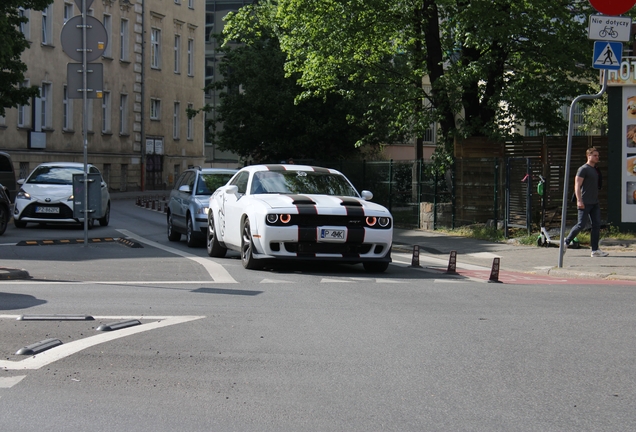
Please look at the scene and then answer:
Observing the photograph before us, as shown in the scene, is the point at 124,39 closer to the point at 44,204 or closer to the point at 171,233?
the point at 44,204

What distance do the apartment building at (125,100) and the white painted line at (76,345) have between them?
3703cm

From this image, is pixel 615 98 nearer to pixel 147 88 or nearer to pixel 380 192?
pixel 380 192

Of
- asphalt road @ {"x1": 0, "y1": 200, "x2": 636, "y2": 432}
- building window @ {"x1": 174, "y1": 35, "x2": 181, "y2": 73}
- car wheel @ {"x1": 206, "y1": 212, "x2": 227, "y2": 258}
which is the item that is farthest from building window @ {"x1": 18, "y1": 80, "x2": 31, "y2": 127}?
asphalt road @ {"x1": 0, "y1": 200, "x2": 636, "y2": 432}

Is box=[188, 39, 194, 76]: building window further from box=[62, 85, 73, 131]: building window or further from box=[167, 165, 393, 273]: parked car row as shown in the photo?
box=[167, 165, 393, 273]: parked car row

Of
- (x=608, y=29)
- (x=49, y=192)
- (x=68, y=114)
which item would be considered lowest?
(x=49, y=192)

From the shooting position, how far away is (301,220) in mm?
13172

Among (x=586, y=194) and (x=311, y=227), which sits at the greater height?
(x=586, y=194)

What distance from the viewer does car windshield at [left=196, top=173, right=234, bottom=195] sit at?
1952 cm

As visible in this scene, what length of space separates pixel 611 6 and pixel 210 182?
839 cm

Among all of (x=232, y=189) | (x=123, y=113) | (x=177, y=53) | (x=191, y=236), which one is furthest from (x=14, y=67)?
(x=177, y=53)

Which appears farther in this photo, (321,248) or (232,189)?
(232,189)

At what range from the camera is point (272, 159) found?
1581 inches

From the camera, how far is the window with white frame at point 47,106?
49406 mm

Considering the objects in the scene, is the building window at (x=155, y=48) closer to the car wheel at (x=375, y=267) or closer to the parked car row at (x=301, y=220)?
the parked car row at (x=301, y=220)
